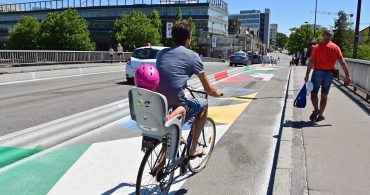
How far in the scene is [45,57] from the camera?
24938mm

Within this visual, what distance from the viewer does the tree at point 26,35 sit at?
84.8 meters

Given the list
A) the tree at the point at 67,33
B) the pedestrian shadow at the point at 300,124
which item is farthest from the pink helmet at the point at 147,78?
the tree at the point at 67,33

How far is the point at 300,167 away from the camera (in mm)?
5121

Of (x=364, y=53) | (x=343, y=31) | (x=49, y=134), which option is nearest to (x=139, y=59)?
(x=49, y=134)

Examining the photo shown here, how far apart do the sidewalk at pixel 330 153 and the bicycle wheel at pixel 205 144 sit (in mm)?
1063

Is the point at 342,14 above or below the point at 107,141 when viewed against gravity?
above

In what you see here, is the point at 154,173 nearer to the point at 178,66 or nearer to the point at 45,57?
the point at 178,66

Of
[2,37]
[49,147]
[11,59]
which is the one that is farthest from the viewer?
[2,37]

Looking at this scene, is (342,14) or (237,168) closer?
(237,168)

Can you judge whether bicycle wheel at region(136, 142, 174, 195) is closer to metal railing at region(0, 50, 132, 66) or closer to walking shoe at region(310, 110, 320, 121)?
walking shoe at region(310, 110, 320, 121)

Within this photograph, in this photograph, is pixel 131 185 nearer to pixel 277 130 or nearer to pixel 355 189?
pixel 355 189

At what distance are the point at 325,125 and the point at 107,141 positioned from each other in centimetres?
424

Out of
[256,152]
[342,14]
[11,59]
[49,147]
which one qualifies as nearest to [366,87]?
[256,152]

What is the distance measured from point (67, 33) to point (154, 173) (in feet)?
252
